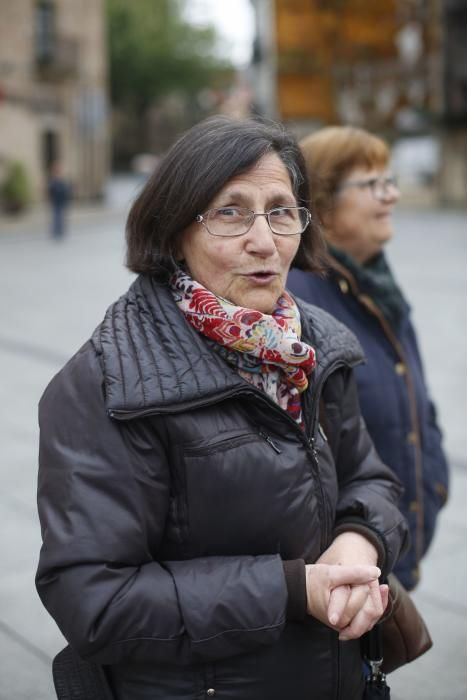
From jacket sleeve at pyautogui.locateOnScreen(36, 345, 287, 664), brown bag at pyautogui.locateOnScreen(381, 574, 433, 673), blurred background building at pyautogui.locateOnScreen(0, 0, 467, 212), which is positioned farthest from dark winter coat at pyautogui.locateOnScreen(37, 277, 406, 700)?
blurred background building at pyautogui.locateOnScreen(0, 0, 467, 212)

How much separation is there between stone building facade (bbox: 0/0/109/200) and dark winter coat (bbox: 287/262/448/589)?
26.0 meters

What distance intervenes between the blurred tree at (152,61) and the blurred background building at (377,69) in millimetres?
24323

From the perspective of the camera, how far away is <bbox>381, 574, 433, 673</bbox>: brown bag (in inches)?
86.3

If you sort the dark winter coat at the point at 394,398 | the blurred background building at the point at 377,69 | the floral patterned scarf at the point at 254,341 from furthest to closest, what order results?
1. the blurred background building at the point at 377,69
2. the dark winter coat at the point at 394,398
3. the floral patterned scarf at the point at 254,341

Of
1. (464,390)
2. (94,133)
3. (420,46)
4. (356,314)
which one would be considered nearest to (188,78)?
(94,133)

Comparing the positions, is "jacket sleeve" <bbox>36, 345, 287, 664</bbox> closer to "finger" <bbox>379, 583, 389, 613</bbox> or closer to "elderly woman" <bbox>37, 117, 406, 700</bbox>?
"elderly woman" <bbox>37, 117, 406, 700</bbox>

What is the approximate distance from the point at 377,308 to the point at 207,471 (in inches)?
54.0

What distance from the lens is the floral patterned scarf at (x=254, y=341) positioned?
1.84 metres

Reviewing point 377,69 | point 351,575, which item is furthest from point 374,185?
point 377,69

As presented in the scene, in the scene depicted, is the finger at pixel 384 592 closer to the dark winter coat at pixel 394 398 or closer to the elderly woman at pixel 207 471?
the elderly woman at pixel 207 471

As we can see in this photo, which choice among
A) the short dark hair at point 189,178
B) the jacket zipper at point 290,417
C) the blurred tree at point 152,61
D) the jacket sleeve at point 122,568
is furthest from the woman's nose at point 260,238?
the blurred tree at point 152,61

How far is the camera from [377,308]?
299cm

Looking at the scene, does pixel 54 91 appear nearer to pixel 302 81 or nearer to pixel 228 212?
pixel 302 81

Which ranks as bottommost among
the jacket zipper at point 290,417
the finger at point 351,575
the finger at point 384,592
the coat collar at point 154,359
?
the finger at point 384,592
